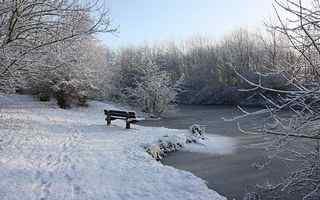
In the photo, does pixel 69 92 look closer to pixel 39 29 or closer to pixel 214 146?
pixel 214 146

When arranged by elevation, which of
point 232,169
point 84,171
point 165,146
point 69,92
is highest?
point 69,92

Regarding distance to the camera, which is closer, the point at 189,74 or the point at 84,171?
the point at 84,171

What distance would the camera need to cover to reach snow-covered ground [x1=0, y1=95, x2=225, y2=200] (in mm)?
7406

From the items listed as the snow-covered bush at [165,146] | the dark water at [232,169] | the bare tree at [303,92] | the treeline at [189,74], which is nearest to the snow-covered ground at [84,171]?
the snow-covered bush at [165,146]

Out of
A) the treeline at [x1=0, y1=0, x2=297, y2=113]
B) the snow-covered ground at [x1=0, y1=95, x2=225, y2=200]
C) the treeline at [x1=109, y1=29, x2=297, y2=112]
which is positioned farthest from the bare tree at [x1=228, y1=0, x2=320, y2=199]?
the treeline at [x1=109, y1=29, x2=297, y2=112]

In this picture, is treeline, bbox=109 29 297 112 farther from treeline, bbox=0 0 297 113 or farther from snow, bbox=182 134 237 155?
snow, bbox=182 134 237 155

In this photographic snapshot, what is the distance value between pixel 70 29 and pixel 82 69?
20827 mm

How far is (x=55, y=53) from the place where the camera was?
9.84m

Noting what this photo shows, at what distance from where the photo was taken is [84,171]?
9094 mm

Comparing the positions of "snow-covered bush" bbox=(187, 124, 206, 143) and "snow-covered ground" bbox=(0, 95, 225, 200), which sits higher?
"snow-covered ground" bbox=(0, 95, 225, 200)

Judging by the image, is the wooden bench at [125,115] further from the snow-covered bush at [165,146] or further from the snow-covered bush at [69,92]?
the snow-covered bush at [69,92]

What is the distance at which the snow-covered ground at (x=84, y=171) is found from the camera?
24.3ft

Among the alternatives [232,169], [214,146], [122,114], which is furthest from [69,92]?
[232,169]

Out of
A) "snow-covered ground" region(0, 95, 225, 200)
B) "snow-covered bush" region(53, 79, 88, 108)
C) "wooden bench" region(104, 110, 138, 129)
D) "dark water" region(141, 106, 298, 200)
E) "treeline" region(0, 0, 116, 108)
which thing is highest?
"treeline" region(0, 0, 116, 108)
